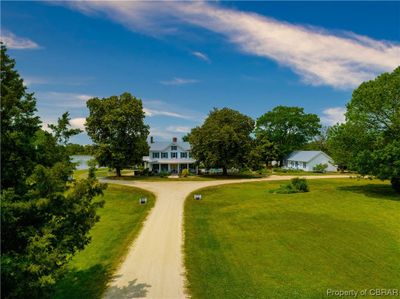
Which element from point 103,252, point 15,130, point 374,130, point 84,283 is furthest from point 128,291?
point 374,130

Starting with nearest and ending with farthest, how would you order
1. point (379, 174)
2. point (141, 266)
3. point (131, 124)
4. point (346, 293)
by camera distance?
point (346, 293)
point (141, 266)
point (379, 174)
point (131, 124)

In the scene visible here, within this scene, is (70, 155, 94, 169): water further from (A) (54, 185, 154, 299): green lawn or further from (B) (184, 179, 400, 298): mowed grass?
(B) (184, 179, 400, 298): mowed grass

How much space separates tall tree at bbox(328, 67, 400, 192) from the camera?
3894cm

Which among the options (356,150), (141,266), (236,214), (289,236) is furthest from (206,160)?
(141,266)

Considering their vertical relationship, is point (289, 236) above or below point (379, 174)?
below

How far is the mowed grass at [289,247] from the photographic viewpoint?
15.3m

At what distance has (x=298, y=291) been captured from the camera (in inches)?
576

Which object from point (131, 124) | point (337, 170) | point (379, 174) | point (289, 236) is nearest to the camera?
point (289, 236)

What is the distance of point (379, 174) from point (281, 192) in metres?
11.6

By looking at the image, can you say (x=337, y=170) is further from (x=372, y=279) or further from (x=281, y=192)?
(x=372, y=279)

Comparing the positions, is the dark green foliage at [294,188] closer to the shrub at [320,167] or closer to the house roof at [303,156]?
the shrub at [320,167]

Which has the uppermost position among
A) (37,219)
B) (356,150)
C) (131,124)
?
(131,124)

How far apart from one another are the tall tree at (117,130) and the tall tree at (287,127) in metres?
38.5

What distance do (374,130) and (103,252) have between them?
35.7 m
